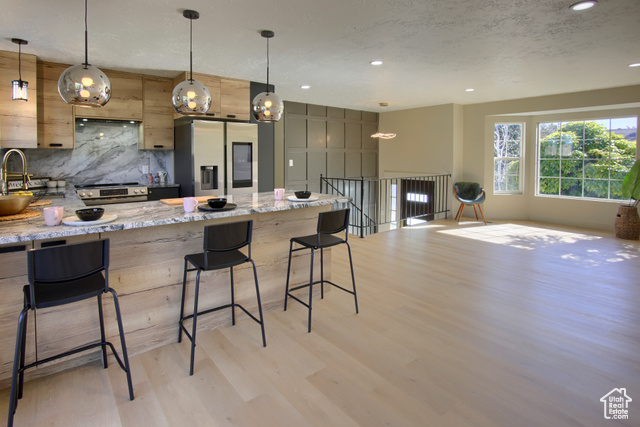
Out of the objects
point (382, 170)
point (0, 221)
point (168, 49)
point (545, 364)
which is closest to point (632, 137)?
point (382, 170)

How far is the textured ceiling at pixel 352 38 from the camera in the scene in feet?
9.46

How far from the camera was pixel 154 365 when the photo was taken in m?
2.47

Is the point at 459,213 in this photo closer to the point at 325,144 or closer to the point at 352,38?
the point at 325,144

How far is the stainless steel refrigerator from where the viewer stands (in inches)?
196

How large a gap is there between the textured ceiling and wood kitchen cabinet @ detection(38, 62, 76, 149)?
0.59 feet

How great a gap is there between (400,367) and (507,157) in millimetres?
6815

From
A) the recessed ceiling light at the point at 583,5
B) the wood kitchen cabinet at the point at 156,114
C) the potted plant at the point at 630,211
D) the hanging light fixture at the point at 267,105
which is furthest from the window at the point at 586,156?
the wood kitchen cabinet at the point at 156,114

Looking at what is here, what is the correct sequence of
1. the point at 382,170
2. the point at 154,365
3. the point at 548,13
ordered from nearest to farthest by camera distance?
the point at 154,365 < the point at 548,13 < the point at 382,170

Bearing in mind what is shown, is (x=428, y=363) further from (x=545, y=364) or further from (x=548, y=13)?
(x=548, y=13)

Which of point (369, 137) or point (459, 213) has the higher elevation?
point (369, 137)

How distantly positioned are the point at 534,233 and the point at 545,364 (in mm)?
4791

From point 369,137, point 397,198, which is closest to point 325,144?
point 369,137

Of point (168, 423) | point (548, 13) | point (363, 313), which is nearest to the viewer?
point (168, 423)

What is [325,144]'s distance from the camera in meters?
8.47
